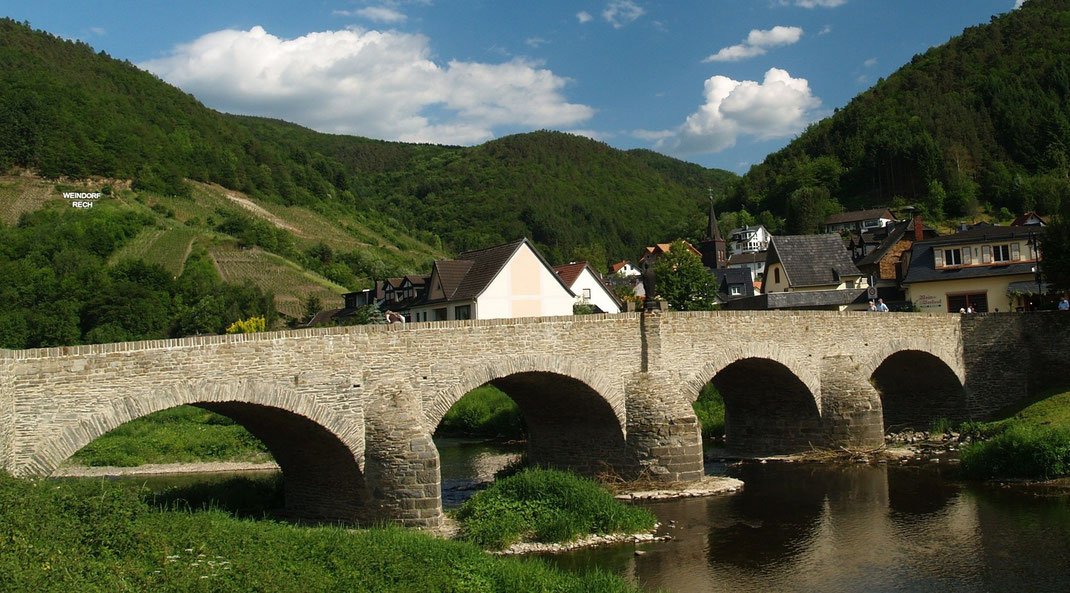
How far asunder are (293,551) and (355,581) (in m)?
1.30

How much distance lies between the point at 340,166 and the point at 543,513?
12782 centimetres

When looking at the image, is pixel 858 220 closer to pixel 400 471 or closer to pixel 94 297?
pixel 94 297

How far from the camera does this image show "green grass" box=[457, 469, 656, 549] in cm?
1619

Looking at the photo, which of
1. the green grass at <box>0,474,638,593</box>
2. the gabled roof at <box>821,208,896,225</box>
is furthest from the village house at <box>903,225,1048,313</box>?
the gabled roof at <box>821,208,896,225</box>

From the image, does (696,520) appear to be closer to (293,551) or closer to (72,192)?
(293,551)

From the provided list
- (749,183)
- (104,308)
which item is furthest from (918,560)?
(749,183)

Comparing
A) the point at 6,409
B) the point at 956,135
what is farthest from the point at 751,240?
the point at 6,409

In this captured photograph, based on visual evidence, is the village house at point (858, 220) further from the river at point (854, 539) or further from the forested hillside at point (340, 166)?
the river at point (854, 539)

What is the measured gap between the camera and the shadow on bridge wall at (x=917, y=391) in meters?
29.8

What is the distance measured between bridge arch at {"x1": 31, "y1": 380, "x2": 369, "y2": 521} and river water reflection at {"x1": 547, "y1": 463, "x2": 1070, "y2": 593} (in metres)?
4.48

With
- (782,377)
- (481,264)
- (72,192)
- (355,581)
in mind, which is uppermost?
(72,192)

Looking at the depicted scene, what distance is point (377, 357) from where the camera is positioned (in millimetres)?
16484

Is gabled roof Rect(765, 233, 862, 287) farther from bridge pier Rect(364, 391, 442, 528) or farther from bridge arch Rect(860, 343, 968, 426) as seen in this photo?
bridge pier Rect(364, 391, 442, 528)

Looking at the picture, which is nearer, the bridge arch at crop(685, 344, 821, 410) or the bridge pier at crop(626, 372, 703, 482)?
the bridge pier at crop(626, 372, 703, 482)
